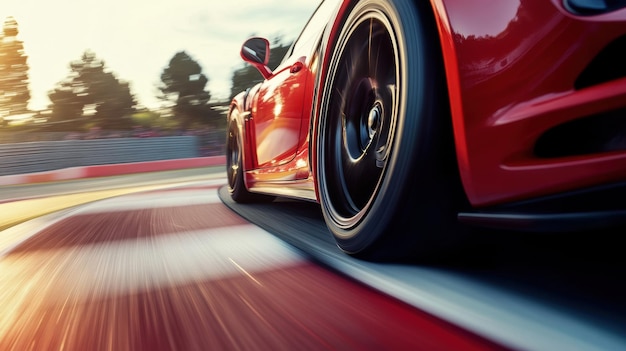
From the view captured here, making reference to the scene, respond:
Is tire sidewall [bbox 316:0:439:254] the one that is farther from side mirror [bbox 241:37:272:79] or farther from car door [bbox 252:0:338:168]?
side mirror [bbox 241:37:272:79]

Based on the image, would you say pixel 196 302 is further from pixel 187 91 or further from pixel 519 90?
pixel 187 91

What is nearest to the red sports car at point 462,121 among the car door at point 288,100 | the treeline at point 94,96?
the car door at point 288,100

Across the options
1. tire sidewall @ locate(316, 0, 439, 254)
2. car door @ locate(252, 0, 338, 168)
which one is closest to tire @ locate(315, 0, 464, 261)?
tire sidewall @ locate(316, 0, 439, 254)

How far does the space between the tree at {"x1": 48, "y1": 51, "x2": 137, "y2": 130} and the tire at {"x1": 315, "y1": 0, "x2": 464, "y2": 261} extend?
5436 cm

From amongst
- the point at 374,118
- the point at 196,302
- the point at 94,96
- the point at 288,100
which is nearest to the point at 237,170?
the point at 288,100

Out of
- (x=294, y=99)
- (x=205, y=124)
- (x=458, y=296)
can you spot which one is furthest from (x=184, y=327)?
(x=205, y=124)

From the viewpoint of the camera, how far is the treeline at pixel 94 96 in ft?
167

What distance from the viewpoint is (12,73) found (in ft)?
168

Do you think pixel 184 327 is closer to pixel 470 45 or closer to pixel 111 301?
pixel 111 301

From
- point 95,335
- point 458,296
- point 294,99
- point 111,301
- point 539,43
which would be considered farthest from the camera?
point 294,99

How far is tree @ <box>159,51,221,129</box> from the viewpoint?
52169 mm

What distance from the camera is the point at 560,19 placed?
4.36 ft

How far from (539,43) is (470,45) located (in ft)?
0.75

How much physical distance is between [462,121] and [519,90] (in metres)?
0.20
